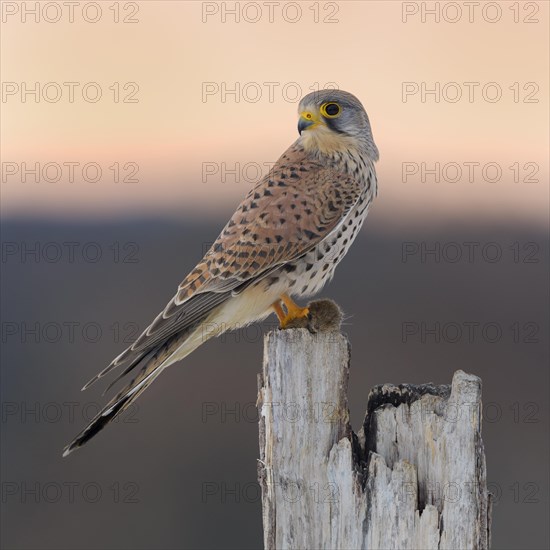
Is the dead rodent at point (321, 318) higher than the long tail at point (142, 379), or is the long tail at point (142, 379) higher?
the dead rodent at point (321, 318)

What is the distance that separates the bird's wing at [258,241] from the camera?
4781mm

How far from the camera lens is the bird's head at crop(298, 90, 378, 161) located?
5230mm

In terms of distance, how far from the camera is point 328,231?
16.1 feet

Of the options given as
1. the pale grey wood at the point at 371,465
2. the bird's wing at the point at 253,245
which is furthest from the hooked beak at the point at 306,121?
the pale grey wood at the point at 371,465

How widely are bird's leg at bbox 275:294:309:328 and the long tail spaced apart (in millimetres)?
416

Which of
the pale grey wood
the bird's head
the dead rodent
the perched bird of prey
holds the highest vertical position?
the bird's head

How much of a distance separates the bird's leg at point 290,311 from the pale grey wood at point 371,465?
92 cm

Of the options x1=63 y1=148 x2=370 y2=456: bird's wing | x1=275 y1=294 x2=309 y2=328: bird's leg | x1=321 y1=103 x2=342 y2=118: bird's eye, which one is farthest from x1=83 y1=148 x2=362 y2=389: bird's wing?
x1=321 y1=103 x2=342 y2=118: bird's eye

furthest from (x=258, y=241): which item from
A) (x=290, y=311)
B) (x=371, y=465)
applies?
(x=371, y=465)

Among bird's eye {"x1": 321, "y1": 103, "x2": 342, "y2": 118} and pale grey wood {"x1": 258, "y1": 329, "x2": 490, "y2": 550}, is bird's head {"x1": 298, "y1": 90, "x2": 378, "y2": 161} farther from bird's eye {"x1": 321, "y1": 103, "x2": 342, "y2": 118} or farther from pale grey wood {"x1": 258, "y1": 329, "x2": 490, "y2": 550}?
pale grey wood {"x1": 258, "y1": 329, "x2": 490, "y2": 550}

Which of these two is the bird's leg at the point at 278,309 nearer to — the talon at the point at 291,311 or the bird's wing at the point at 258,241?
the talon at the point at 291,311

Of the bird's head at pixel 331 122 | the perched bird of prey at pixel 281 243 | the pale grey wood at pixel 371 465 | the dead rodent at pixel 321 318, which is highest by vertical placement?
the bird's head at pixel 331 122

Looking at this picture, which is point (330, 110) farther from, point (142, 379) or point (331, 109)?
point (142, 379)

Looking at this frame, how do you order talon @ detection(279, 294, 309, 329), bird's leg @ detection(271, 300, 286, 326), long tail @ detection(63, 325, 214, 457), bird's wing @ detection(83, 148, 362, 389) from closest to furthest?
long tail @ detection(63, 325, 214, 457)
talon @ detection(279, 294, 309, 329)
bird's wing @ detection(83, 148, 362, 389)
bird's leg @ detection(271, 300, 286, 326)
